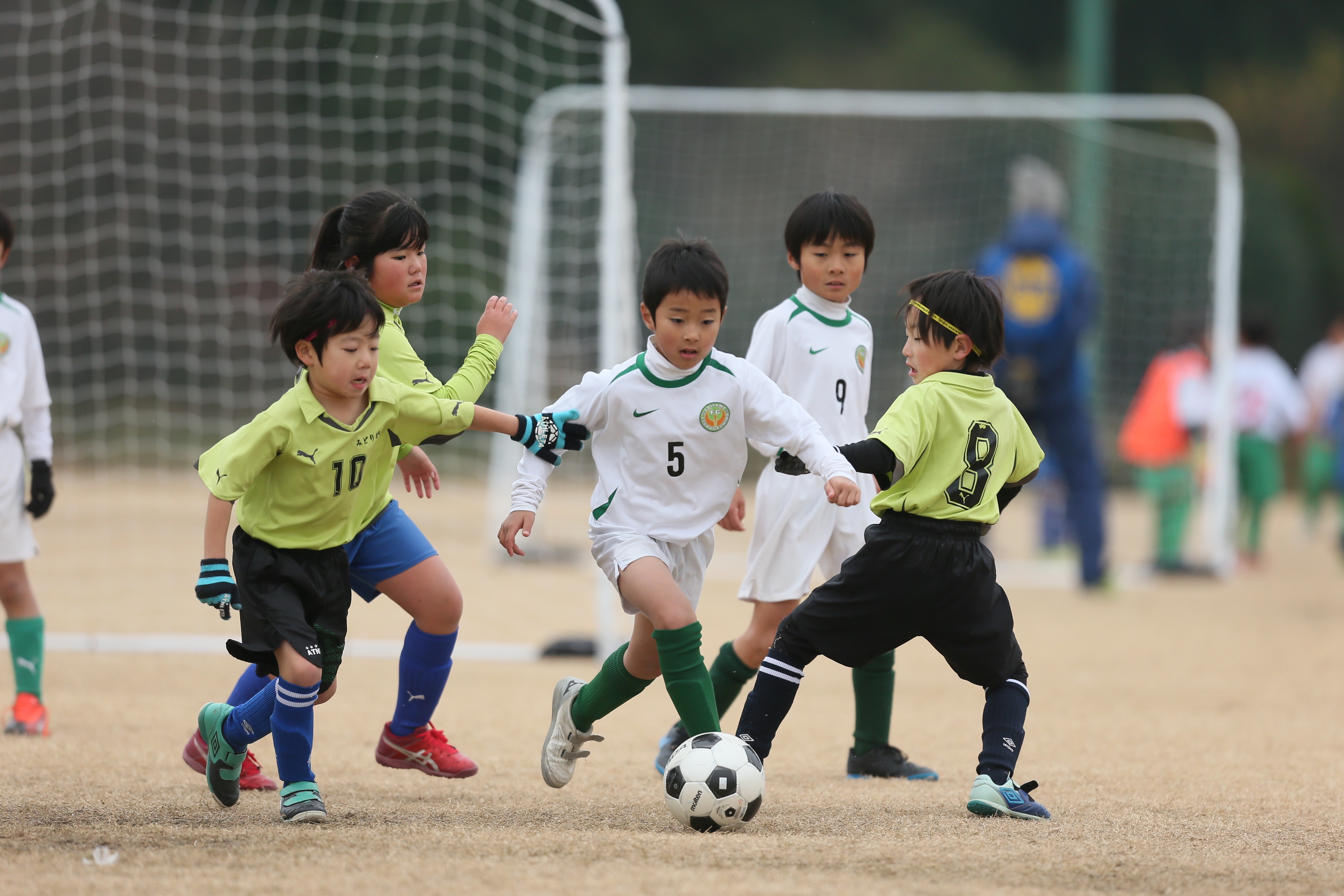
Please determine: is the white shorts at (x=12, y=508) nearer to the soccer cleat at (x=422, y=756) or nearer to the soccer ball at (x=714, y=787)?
the soccer cleat at (x=422, y=756)

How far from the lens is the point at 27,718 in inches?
192

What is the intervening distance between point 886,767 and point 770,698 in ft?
2.78

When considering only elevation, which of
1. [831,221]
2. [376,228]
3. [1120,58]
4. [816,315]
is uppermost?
[1120,58]

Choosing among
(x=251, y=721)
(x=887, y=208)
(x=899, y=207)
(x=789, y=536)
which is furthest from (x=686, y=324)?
(x=887, y=208)

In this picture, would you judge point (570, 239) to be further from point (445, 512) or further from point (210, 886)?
point (210, 886)

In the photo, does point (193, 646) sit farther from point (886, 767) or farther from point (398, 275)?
point (886, 767)

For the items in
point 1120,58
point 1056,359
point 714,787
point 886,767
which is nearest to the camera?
point 714,787

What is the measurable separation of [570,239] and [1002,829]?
27.7ft

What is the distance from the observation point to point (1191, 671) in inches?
Answer: 273

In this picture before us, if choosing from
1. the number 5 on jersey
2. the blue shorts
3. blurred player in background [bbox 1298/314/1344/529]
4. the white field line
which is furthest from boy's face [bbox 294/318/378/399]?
blurred player in background [bbox 1298/314/1344/529]

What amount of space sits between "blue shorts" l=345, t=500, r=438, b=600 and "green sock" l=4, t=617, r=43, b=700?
1.71 meters

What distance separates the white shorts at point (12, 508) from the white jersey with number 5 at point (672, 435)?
80.2 inches

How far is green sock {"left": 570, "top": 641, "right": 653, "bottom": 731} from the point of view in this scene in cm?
396

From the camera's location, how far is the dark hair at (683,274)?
3.70 meters
